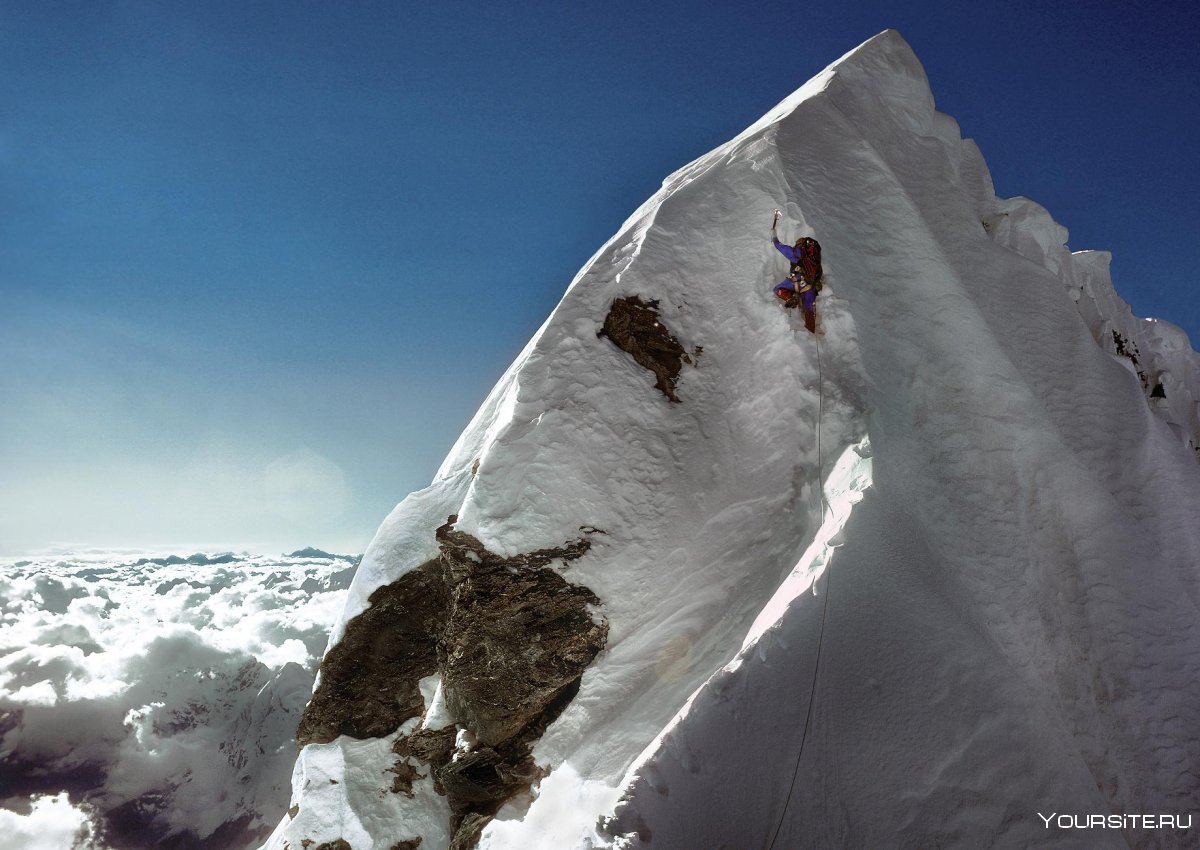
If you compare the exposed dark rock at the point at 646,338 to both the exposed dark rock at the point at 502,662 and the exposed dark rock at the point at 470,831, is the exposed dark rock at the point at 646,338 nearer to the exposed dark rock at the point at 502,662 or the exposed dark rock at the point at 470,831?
the exposed dark rock at the point at 502,662

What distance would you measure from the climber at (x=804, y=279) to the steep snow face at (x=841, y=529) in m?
0.33

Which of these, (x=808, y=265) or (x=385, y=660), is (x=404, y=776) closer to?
(x=385, y=660)

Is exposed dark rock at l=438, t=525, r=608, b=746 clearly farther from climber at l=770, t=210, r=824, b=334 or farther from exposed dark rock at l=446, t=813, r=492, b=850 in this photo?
climber at l=770, t=210, r=824, b=334

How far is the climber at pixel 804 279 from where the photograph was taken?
1011 cm

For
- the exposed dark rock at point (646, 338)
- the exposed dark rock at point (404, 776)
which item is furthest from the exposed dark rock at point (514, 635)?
the exposed dark rock at point (404, 776)

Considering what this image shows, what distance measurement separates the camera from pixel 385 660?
14.3 m

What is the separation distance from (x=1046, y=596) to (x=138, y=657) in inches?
6392

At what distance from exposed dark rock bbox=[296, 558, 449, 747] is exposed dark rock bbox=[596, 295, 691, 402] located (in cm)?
793

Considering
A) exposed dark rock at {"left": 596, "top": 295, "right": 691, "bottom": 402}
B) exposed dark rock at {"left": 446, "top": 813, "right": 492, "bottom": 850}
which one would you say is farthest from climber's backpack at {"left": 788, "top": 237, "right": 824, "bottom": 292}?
exposed dark rock at {"left": 446, "top": 813, "right": 492, "bottom": 850}

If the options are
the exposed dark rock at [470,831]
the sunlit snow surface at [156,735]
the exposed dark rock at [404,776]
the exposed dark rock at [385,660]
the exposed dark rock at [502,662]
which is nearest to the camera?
the exposed dark rock at [470,831]

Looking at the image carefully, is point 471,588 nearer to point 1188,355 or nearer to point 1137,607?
point 1137,607

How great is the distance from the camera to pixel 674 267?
1188 cm

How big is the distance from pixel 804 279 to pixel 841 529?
5.15m

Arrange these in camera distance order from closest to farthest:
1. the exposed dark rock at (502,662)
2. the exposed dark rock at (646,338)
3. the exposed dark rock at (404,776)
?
1. the exposed dark rock at (502,662)
2. the exposed dark rock at (646,338)
3. the exposed dark rock at (404,776)
